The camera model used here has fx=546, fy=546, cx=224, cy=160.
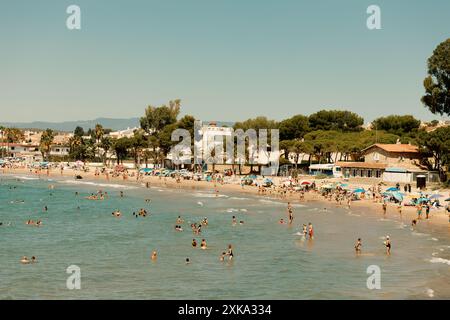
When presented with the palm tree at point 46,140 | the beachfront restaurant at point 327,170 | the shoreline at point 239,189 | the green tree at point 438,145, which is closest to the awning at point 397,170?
the green tree at point 438,145

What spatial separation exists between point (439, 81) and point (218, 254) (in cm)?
4718

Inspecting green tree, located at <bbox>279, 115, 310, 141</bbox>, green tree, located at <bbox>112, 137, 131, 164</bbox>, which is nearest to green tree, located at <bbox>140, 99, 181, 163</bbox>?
green tree, located at <bbox>112, 137, 131, 164</bbox>

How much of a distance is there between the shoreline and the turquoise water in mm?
2141

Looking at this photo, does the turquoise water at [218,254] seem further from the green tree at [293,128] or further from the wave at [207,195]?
the green tree at [293,128]

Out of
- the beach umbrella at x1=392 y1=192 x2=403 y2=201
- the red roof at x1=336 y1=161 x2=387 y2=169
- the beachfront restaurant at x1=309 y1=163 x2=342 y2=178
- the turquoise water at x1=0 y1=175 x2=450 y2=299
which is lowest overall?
the turquoise water at x1=0 y1=175 x2=450 y2=299

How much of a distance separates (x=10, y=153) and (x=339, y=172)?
118 meters

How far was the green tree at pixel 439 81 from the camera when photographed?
6844 cm

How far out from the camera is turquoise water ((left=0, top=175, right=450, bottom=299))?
26461 millimetres

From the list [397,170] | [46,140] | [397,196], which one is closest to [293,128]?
[397,170]

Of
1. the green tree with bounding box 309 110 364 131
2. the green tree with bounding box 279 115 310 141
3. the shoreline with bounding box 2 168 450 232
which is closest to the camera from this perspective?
the shoreline with bounding box 2 168 450 232

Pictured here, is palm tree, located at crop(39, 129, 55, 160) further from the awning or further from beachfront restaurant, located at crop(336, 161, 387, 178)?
the awning
